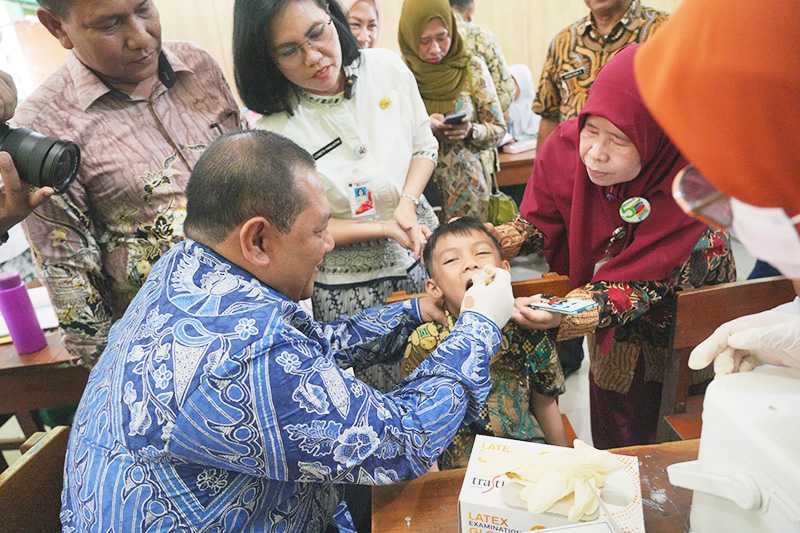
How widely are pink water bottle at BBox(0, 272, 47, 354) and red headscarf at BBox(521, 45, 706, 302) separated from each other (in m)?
1.93

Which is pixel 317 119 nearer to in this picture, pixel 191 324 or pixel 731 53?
pixel 191 324

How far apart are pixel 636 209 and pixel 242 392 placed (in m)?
1.15

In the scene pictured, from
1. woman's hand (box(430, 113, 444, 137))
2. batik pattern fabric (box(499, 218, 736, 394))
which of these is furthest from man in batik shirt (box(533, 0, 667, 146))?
batik pattern fabric (box(499, 218, 736, 394))

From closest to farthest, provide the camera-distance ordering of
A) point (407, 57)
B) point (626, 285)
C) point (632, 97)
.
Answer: point (632, 97)
point (626, 285)
point (407, 57)

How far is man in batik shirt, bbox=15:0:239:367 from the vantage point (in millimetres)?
1490

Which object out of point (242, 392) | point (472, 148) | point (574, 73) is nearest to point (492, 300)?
point (242, 392)

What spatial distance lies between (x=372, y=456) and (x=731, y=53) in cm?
81

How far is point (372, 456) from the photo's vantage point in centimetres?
98

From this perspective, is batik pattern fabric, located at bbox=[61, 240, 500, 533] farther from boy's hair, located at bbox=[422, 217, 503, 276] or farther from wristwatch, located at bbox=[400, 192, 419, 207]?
wristwatch, located at bbox=[400, 192, 419, 207]

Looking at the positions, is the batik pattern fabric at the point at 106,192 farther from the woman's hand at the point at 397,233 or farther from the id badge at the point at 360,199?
the woman's hand at the point at 397,233

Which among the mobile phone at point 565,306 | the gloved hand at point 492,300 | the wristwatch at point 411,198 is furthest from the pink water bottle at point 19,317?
the mobile phone at point 565,306

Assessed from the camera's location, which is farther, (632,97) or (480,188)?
(480,188)

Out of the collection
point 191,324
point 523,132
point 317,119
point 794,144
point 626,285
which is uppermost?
point 794,144

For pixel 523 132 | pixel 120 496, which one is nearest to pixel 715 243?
pixel 120 496
